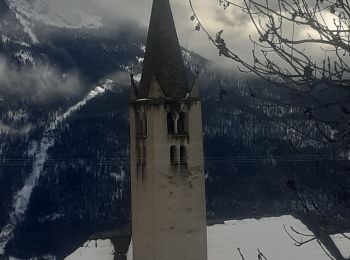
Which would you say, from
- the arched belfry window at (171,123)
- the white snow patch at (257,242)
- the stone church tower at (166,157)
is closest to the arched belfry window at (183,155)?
the stone church tower at (166,157)

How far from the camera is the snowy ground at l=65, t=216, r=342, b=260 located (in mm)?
32228

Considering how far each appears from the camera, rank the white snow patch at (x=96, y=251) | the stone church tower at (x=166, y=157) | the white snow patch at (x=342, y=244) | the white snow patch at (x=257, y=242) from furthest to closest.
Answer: the white snow patch at (x=96, y=251)
the white snow patch at (x=342, y=244)
the white snow patch at (x=257, y=242)
the stone church tower at (x=166, y=157)

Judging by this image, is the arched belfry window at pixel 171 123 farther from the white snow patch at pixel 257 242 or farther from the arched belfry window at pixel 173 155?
the white snow patch at pixel 257 242

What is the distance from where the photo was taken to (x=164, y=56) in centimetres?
2258

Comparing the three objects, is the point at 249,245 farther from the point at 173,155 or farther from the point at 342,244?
the point at 173,155

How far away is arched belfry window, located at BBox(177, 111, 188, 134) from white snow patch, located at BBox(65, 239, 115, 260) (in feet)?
41.9

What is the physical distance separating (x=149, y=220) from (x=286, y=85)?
54.7 ft

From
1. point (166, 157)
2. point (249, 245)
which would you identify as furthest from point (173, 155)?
point (249, 245)

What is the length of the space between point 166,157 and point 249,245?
1367 cm

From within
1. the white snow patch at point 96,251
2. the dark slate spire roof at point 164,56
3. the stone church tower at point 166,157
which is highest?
the dark slate spire roof at point 164,56

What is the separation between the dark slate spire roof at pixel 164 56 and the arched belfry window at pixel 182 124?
69 centimetres

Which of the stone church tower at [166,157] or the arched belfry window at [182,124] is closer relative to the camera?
the stone church tower at [166,157]

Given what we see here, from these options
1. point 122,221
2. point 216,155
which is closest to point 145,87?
point 122,221

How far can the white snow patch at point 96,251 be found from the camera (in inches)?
1316
